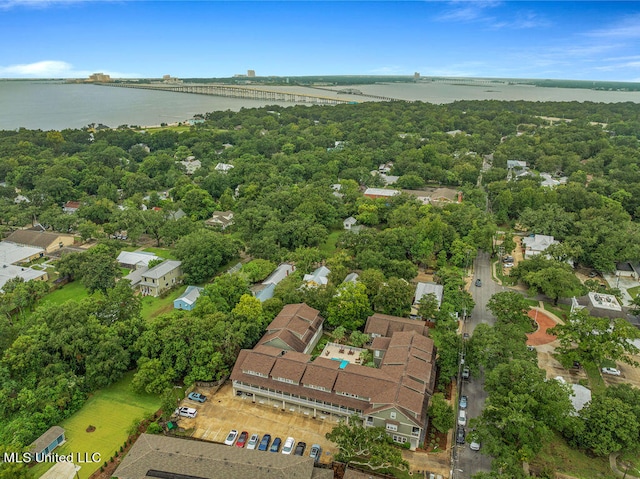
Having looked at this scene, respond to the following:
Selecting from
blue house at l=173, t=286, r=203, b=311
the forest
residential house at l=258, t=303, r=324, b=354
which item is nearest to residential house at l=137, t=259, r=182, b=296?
the forest

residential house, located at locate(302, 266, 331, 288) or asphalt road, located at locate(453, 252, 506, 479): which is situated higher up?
residential house, located at locate(302, 266, 331, 288)

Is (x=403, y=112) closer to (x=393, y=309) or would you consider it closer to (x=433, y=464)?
(x=393, y=309)

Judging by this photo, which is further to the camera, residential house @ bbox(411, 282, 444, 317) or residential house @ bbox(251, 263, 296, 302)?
residential house @ bbox(251, 263, 296, 302)

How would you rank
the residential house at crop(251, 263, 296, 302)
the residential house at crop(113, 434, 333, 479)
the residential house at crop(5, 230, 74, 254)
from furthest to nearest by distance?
the residential house at crop(5, 230, 74, 254) → the residential house at crop(251, 263, 296, 302) → the residential house at crop(113, 434, 333, 479)

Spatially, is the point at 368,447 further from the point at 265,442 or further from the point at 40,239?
the point at 40,239

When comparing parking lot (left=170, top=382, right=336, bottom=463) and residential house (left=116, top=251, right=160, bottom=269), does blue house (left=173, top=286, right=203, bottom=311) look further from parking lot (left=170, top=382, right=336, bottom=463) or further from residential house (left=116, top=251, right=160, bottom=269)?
parking lot (left=170, top=382, right=336, bottom=463)

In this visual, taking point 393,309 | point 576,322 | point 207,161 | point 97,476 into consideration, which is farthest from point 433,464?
point 207,161

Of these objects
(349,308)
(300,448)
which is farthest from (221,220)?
(300,448)
